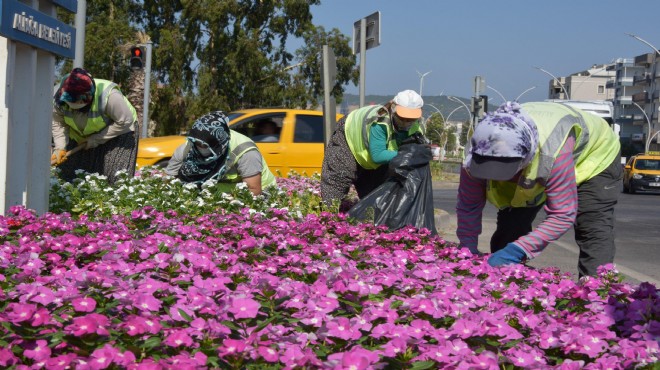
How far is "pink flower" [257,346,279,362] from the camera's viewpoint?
223 centimetres

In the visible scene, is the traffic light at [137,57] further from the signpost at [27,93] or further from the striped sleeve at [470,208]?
the striped sleeve at [470,208]

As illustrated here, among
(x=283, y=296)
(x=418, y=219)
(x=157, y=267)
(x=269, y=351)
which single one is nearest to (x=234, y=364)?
(x=269, y=351)

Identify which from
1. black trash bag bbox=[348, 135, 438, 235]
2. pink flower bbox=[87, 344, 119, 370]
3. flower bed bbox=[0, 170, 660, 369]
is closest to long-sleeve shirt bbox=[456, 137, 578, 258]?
flower bed bbox=[0, 170, 660, 369]

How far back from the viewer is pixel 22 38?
5.41 m

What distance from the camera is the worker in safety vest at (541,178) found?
4.16m

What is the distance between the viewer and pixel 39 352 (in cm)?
225

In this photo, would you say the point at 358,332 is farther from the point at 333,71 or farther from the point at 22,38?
the point at 333,71

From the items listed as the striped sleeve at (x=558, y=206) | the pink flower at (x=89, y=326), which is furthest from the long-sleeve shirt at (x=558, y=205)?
the pink flower at (x=89, y=326)

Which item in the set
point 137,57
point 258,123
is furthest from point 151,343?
point 137,57

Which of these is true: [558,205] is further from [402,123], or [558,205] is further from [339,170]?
[339,170]

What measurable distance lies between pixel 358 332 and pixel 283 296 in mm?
389

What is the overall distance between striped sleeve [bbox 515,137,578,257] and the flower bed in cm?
64

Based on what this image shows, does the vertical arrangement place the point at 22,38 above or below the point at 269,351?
above

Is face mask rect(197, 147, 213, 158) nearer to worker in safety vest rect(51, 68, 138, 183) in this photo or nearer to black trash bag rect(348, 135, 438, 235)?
worker in safety vest rect(51, 68, 138, 183)
